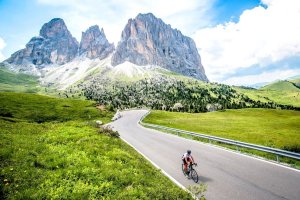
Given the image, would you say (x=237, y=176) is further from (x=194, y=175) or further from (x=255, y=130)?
(x=255, y=130)

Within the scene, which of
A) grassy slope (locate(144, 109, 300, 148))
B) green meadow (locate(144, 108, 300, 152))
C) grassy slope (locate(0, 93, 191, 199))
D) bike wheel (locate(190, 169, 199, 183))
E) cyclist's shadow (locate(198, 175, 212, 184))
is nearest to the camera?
grassy slope (locate(0, 93, 191, 199))

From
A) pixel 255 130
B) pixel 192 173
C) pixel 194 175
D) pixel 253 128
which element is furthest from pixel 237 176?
pixel 253 128

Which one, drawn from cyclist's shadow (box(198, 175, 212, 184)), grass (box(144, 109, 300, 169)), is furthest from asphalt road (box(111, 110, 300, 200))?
grass (box(144, 109, 300, 169))

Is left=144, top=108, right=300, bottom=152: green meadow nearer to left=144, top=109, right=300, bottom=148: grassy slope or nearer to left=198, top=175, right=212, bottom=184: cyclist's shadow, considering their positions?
left=144, top=109, right=300, bottom=148: grassy slope

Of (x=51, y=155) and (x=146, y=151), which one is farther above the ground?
(x=51, y=155)

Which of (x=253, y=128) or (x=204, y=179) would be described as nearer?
(x=204, y=179)

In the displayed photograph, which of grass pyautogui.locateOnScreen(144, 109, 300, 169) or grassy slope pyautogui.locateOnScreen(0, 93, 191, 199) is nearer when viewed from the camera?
grassy slope pyautogui.locateOnScreen(0, 93, 191, 199)

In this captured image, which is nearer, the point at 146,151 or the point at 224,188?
the point at 224,188

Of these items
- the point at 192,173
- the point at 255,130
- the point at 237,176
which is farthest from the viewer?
the point at 255,130

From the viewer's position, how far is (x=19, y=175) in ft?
36.0

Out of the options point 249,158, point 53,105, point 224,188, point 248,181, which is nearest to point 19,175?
point 224,188

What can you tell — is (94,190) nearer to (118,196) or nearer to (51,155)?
(118,196)

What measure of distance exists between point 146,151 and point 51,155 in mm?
11564

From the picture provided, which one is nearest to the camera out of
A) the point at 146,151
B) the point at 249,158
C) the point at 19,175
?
the point at 19,175
